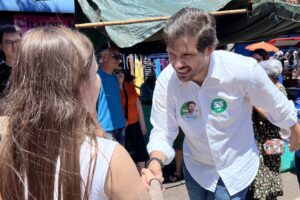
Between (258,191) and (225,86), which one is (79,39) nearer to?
(225,86)

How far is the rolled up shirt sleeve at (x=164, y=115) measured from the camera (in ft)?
7.46

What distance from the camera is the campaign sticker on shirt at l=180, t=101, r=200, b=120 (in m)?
2.21

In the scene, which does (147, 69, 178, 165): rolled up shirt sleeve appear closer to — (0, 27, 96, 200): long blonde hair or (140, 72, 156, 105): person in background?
(0, 27, 96, 200): long blonde hair

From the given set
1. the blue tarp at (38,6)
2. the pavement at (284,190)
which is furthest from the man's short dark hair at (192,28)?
the blue tarp at (38,6)

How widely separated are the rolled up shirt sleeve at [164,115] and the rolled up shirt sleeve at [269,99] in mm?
483

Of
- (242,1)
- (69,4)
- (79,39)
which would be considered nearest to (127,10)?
(242,1)

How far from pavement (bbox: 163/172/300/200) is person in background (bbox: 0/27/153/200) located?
3.73 metres

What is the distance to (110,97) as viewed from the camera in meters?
4.65

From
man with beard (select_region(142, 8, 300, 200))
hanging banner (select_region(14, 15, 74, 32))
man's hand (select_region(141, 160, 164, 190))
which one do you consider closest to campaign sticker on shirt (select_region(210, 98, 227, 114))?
man with beard (select_region(142, 8, 300, 200))

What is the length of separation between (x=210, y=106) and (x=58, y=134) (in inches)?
48.5

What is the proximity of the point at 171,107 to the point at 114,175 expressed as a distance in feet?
3.88

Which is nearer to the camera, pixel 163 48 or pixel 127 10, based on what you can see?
pixel 127 10

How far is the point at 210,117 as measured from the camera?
7.14 feet

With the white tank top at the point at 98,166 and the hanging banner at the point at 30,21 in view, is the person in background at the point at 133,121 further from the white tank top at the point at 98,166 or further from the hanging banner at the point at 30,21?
the white tank top at the point at 98,166
